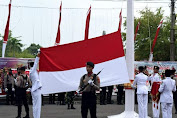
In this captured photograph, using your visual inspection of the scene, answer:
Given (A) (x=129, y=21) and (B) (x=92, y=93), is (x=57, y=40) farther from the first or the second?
(B) (x=92, y=93)

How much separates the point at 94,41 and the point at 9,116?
18.4ft

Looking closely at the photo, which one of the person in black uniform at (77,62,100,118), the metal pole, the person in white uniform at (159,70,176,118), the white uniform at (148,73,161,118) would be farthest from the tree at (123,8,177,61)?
the person in black uniform at (77,62,100,118)

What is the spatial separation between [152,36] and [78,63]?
36.6m

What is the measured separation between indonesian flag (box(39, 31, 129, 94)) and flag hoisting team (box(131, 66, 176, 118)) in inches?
46.0

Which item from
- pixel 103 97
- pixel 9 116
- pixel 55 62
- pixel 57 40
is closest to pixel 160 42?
pixel 57 40

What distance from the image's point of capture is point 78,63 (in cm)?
1217

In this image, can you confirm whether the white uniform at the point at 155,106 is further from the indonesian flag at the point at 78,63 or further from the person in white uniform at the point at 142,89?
the indonesian flag at the point at 78,63

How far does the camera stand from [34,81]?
12578mm

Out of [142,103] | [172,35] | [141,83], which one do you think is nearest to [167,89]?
[141,83]

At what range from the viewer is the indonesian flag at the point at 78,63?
38.7 ft

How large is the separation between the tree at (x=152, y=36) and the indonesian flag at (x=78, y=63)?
115 feet

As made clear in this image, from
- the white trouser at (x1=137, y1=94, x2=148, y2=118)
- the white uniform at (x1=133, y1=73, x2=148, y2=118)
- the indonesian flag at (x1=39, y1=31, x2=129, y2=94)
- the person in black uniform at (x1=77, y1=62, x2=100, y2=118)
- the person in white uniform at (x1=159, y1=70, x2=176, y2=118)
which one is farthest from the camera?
the white trouser at (x1=137, y1=94, x2=148, y2=118)

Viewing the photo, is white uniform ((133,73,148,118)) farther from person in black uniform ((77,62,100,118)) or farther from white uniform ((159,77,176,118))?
person in black uniform ((77,62,100,118))

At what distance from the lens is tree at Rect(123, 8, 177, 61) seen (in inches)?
1886
